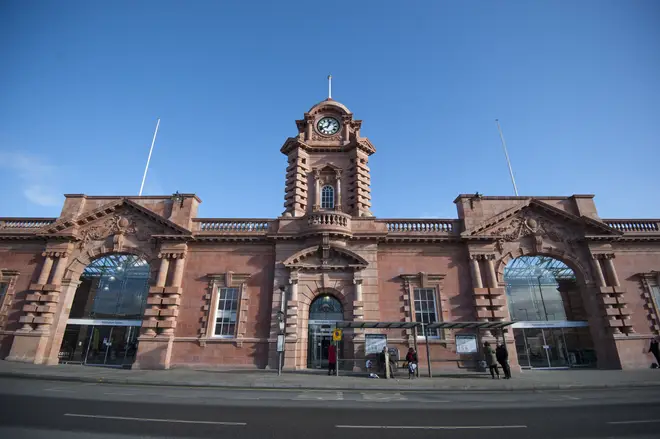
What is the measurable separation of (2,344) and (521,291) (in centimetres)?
3567

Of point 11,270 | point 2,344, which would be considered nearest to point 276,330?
point 2,344

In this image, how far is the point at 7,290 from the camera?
22.6m

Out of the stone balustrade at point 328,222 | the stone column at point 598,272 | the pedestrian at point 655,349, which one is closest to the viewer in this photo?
the pedestrian at point 655,349

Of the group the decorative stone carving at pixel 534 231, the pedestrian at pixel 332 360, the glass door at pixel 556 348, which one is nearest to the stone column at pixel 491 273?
the decorative stone carving at pixel 534 231

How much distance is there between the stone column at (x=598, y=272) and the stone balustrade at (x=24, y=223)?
3969 cm

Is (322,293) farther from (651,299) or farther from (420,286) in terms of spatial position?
(651,299)

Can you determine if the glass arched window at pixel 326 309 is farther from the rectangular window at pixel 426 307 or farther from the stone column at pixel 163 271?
the stone column at pixel 163 271

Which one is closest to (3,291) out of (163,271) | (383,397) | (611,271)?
(163,271)

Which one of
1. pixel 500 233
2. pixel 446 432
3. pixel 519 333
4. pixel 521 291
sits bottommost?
pixel 446 432

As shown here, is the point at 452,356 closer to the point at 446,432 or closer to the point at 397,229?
the point at 397,229

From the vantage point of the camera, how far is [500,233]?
76.1ft

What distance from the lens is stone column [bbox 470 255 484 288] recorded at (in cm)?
2164

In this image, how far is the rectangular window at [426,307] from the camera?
21.5m

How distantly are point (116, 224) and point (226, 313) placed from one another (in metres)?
11.0
